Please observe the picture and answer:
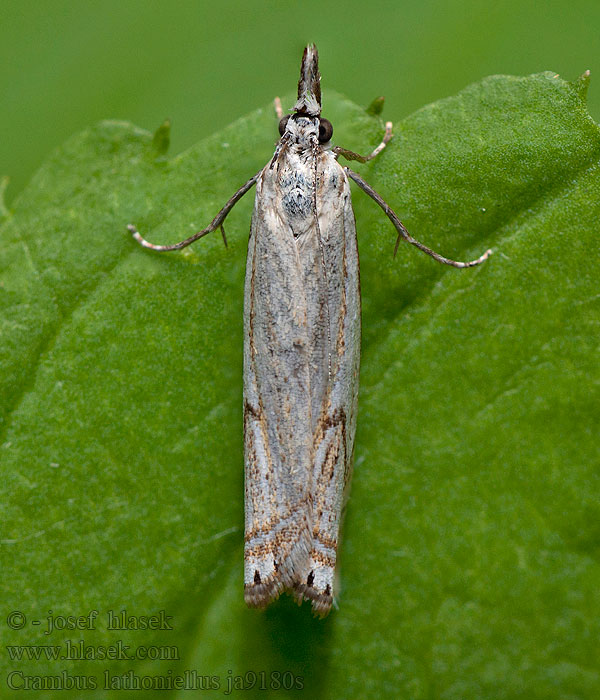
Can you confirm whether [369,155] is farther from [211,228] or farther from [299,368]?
[299,368]

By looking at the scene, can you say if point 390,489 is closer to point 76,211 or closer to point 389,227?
point 389,227

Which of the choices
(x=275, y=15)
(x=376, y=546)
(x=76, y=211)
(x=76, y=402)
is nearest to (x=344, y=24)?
(x=275, y=15)

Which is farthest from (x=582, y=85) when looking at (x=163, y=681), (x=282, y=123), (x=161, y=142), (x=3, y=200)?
(x=163, y=681)

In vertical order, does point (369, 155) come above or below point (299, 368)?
above

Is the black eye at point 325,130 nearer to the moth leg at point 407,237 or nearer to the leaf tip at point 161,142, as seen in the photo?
the moth leg at point 407,237

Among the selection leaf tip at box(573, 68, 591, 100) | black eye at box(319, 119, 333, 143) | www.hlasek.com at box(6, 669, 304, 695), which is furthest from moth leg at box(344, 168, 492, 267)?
www.hlasek.com at box(6, 669, 304, 695)

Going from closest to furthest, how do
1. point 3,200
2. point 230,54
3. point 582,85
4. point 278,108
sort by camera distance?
point 582,85 → point 278,108 → point 3,200 → point 230,54

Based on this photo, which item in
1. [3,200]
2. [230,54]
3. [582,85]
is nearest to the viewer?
[582,85]
